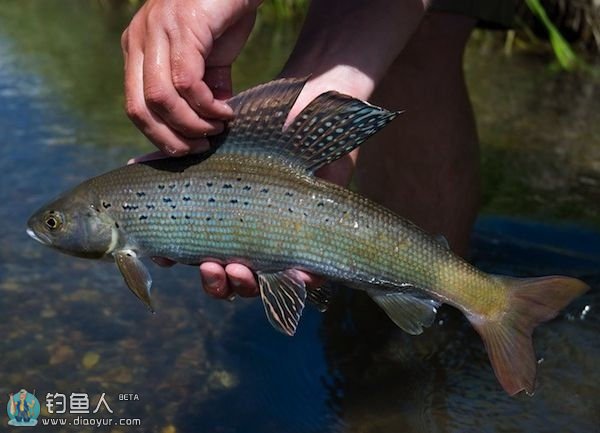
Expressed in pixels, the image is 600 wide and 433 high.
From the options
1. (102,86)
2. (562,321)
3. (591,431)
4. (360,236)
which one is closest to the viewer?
(360,236)

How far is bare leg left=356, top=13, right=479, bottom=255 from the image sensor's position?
3957 millimetres

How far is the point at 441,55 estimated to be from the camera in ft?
13.1

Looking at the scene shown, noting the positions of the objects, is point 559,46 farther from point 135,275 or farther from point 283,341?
point 135,275

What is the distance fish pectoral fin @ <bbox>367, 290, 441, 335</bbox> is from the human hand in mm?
709

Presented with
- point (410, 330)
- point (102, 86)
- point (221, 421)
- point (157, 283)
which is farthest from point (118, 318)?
point (102, 86)

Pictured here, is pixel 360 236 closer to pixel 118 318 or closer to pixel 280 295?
pixel 280 295

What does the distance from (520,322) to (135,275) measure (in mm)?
1130

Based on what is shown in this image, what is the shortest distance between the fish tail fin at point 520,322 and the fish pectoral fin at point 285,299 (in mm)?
517

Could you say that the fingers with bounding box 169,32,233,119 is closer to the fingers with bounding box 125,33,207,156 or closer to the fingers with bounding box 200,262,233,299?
the fingers with bounding box 125,33,207,156

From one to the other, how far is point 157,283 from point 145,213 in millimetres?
1607

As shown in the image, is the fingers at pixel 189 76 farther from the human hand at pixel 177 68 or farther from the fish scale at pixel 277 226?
the fish scale at pixel 277 226

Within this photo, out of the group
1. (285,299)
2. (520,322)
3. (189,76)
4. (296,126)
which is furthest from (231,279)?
(520,322)

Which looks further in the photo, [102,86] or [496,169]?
[102,86]

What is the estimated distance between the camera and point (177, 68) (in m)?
2.52
